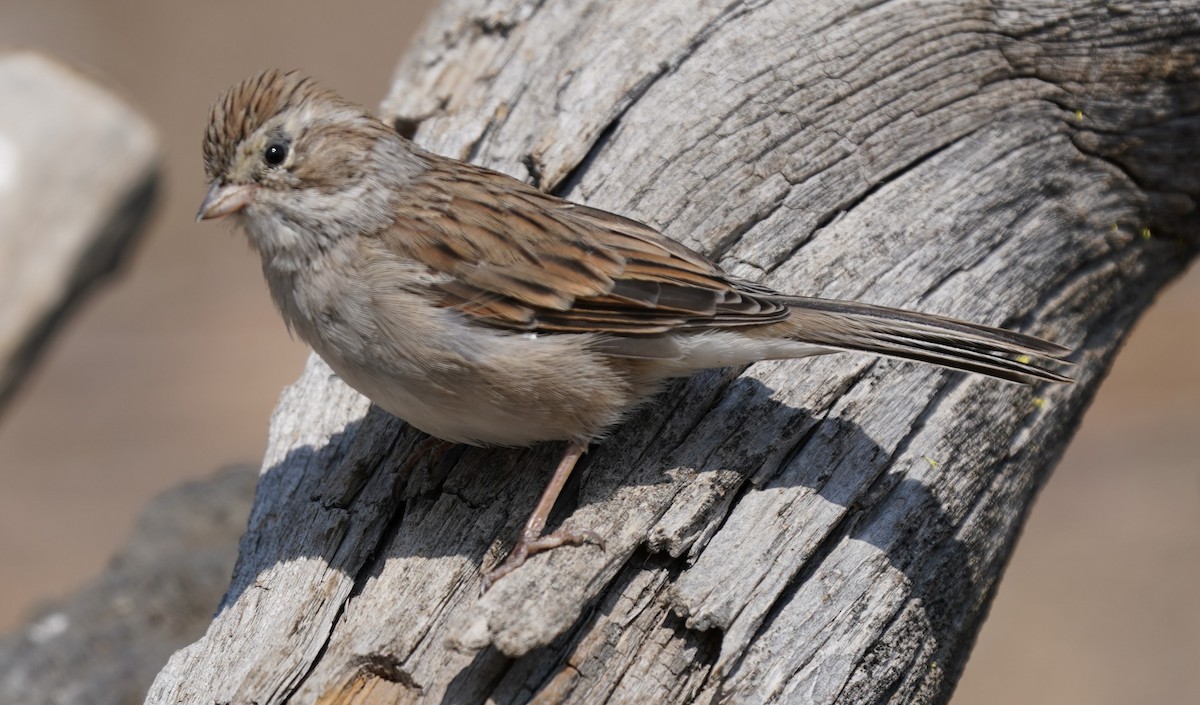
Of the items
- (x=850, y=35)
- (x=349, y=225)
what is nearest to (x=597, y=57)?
(x=850, y=35)

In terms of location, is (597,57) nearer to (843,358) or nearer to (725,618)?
(843,358)

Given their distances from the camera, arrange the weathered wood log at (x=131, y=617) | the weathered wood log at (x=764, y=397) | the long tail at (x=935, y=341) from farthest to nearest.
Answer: the weathered wood log at (x=131, y=617) < the long tail at (x=935, y=341) < the weathered wood log at (x=764, y=397)

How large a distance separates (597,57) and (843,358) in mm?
1491

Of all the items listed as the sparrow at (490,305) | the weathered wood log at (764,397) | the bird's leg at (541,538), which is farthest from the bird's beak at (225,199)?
the bird's leg at (541,538)

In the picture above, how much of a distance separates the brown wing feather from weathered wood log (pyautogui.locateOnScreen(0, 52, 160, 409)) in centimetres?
334

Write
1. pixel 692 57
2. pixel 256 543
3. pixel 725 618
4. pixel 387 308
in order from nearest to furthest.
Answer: pixel 725 618 < pixel 387 308 < pixel 256 543 < pixel 692 57

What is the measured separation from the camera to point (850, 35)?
14.1ft

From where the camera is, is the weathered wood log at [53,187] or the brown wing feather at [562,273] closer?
the brown wing feather at [562,273]

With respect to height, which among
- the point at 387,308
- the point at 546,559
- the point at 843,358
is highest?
the point at 843,358

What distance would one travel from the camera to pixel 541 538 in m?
3.35

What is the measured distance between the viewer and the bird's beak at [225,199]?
3.48 m

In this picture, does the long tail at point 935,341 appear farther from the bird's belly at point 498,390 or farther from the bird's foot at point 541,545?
the bird's foot at point 541,545

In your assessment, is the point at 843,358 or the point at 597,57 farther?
the point at 597,57

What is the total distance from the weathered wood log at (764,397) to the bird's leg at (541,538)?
0.18 ft
